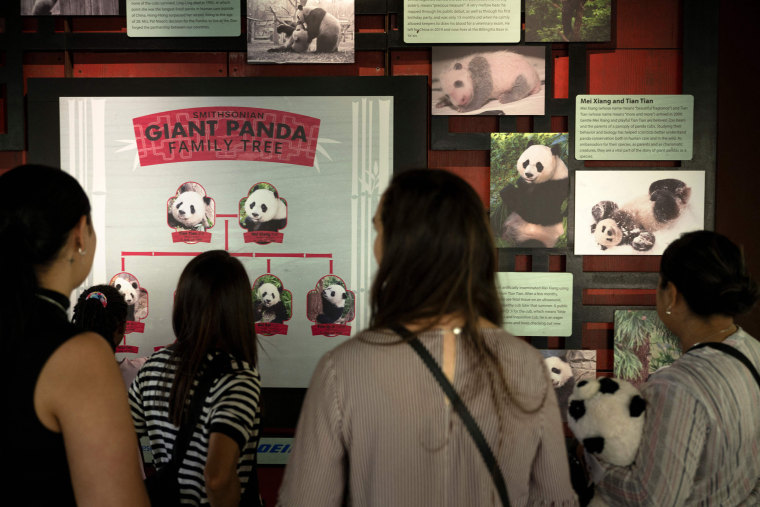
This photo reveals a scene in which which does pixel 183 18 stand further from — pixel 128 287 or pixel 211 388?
pixel 211 388

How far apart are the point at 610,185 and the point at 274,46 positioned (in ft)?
4.44

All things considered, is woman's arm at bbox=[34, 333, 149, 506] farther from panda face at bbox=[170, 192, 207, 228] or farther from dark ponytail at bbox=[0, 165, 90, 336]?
panda face at bbox=[170, 192, 207, 228]

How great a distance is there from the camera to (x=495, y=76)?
2.21 m

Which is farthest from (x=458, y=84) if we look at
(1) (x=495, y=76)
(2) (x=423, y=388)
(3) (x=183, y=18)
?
(2) (x=423, y=388)

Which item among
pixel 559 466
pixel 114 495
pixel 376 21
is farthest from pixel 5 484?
pixel 376 21

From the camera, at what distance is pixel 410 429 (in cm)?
90

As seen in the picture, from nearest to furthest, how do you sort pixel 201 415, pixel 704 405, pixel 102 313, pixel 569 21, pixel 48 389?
pixel 48 389, pixel 704 405, pixel 201 415, pixel 102 313, pixel 569 21

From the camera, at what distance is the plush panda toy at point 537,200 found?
2.21 m

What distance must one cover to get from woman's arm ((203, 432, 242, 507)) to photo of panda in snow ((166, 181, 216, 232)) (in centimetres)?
113

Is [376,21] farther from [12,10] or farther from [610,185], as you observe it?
[12,10]

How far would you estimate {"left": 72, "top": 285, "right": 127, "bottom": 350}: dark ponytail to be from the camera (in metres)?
1.86

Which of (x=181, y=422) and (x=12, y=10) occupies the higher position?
(x=12, y=10)

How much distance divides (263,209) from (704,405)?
1.57 meters

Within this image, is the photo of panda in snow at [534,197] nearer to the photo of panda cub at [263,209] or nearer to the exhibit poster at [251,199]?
the exhibit poster at [251,199]
